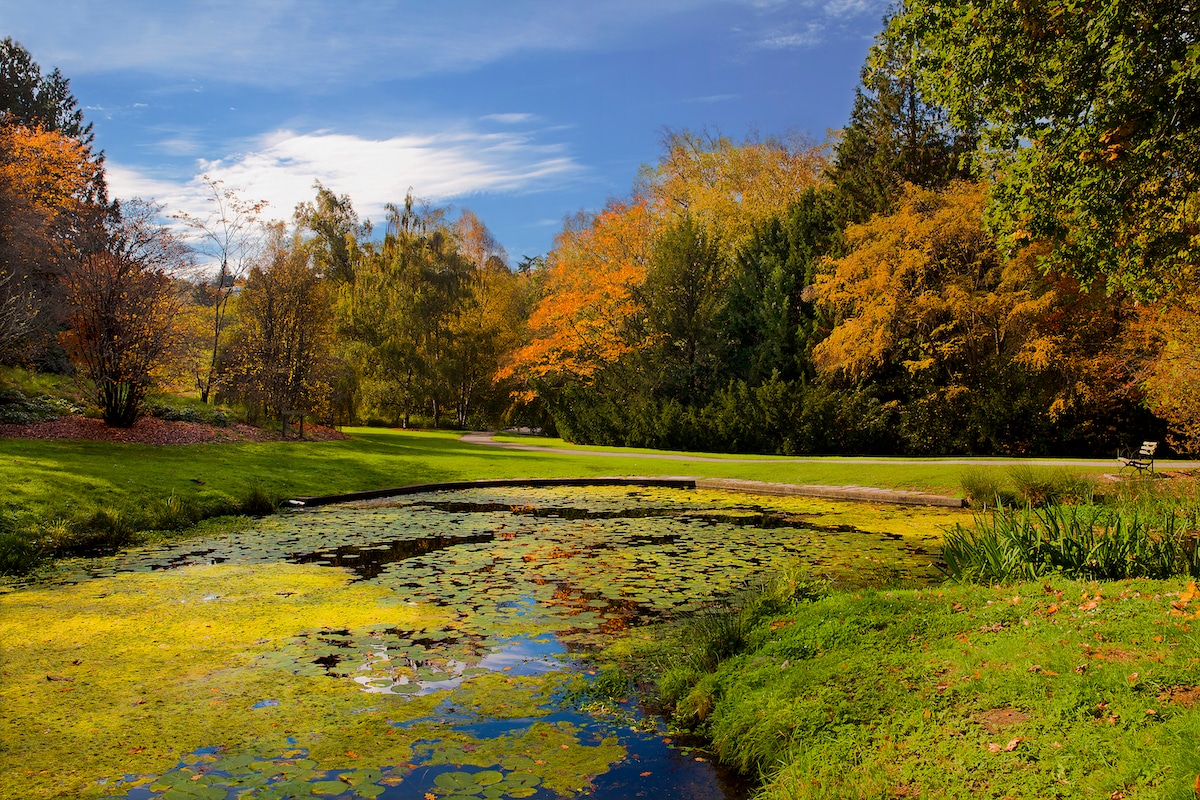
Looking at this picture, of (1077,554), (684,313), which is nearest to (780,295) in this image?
(684,313)

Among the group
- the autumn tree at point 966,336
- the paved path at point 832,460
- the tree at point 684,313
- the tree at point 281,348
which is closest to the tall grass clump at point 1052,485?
the paved path at point 832,460

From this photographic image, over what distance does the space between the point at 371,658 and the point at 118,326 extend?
15742 millimetres

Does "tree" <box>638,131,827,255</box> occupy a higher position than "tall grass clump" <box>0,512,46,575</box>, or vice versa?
"tree" <box>638,131,827,255</box>

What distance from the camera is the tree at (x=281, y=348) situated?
22.5m

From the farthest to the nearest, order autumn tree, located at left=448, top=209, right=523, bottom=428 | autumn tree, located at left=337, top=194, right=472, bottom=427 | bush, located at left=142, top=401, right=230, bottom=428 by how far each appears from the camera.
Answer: autumn tree, located at left=448, top=209, right=523, bottom=428 < autumn tree, located at left=337, top=194, right=472, bottom=427 < bush, located at left=142, top=401, right=230, bottom=428

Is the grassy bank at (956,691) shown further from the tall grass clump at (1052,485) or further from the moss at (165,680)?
the tall grass clump at (1052,485)

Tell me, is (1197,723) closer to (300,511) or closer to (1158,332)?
(300,511)

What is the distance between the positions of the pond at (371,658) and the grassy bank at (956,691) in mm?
477

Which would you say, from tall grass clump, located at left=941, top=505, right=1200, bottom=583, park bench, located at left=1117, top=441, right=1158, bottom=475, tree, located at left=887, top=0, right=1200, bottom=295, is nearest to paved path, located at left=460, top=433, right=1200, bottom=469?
park bench, located at left=1117, top=441, right=1158, bottom=475

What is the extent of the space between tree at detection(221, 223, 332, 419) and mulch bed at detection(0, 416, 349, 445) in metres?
1.60

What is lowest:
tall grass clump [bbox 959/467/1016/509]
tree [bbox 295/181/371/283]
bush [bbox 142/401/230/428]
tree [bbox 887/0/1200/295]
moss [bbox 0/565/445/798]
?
moss [bbox 0/565/445/798]

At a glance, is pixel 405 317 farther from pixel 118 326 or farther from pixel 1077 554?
pixel 1077 554

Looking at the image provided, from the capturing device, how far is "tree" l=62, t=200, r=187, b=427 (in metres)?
17.4

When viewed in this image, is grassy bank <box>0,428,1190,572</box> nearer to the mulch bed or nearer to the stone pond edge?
the stone pond edge
